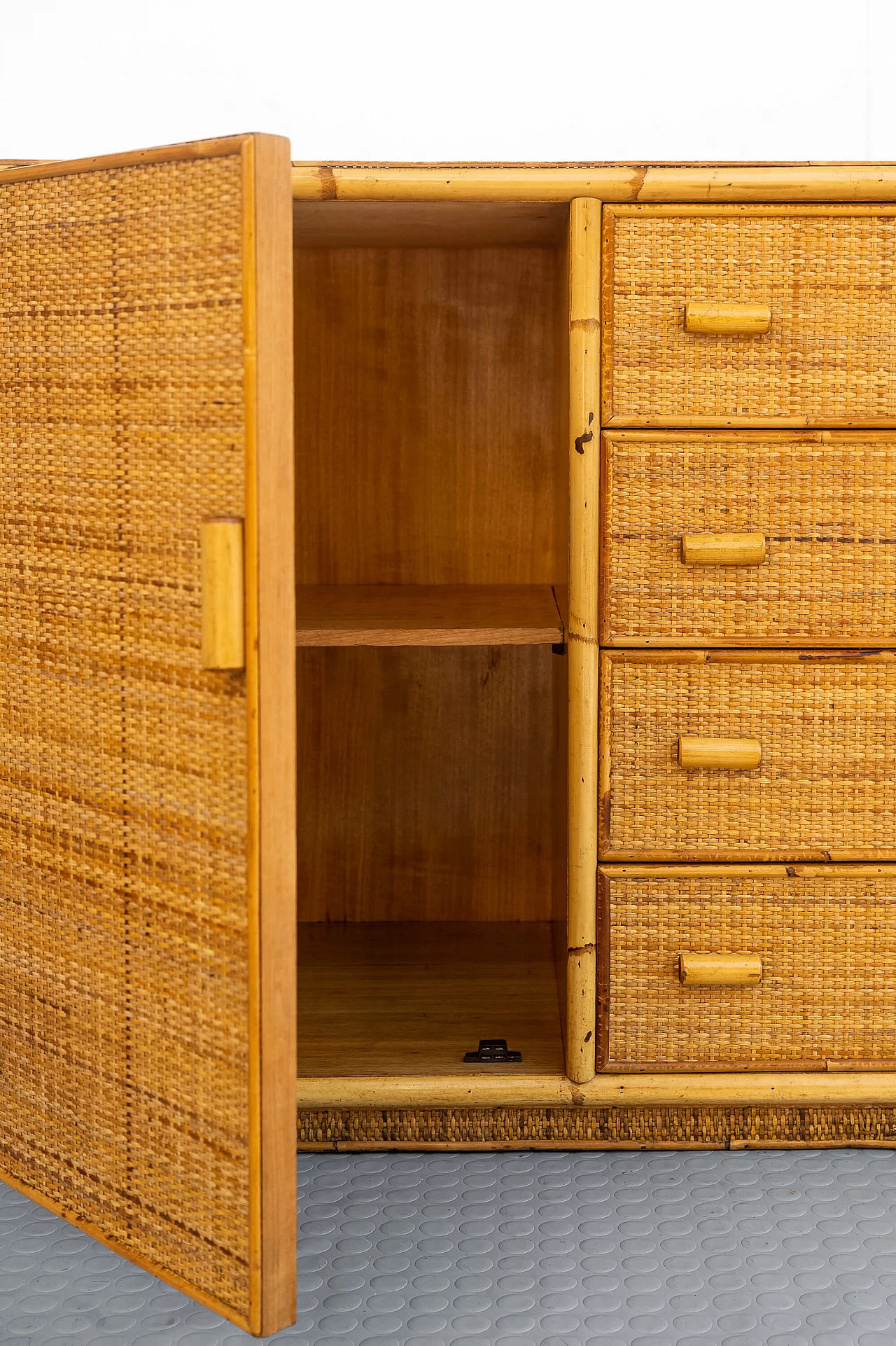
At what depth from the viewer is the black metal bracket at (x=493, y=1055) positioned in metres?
1.33

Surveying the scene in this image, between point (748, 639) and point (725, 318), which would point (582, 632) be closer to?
point (748, 639)

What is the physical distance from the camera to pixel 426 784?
1778 mm

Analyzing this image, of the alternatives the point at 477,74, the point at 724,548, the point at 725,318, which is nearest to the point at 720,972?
the point at 724,548

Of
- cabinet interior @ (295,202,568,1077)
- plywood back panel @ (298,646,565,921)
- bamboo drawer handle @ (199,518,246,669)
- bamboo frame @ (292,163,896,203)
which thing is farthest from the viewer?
plywood back panel @ (298,646,565,921)

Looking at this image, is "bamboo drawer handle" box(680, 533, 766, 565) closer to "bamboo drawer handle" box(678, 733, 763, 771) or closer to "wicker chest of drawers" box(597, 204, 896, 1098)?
"wicker chest of drawers" box(597, 204, 896, 1098)

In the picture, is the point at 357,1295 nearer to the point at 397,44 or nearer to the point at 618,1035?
the point at 618,1035

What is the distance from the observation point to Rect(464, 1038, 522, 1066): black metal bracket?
1329 mm

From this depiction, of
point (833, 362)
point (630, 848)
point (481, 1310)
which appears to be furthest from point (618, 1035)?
point (833, 362)

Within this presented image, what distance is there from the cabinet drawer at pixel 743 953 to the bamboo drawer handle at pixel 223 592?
532mm

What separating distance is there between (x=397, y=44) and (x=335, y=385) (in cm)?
53

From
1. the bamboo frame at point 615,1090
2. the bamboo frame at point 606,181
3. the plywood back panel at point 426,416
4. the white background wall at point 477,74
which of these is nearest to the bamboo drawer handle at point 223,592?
the bamboo frame at point 606,181

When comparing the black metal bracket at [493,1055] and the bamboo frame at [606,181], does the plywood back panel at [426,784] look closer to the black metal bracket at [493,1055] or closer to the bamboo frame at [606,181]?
the black metal bracket at [493,1055]

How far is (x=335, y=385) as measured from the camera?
169 cm

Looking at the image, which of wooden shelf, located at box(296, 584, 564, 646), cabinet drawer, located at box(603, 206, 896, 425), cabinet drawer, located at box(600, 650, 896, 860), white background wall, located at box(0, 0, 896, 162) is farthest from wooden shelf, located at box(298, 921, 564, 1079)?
white background wall, located at box(0, 0, 896, 162)
